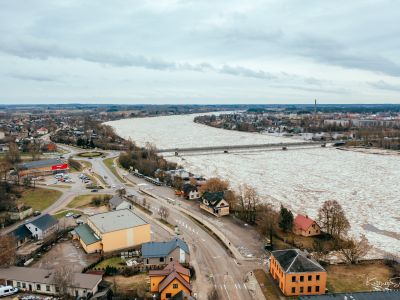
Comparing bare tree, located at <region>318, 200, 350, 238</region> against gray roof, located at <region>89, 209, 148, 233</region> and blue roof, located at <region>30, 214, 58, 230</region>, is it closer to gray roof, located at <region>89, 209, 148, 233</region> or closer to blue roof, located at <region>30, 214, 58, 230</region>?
gray roof, located at <region>89, 209, 148, 233</region>

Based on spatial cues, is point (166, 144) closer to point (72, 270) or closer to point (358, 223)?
point (358, 223)

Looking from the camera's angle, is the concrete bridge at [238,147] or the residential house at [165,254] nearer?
the residential house at [165,254]

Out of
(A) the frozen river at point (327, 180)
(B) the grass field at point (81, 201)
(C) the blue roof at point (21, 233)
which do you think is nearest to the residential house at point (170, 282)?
(C) the blue roof at point (21, 233)

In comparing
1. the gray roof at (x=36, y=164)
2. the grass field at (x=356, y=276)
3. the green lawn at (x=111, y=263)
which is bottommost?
the grass field at (x=356, y=276)

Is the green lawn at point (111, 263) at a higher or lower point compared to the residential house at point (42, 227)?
lower

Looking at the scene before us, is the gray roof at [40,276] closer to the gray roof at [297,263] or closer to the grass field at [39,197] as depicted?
the gray roof at [297,263]

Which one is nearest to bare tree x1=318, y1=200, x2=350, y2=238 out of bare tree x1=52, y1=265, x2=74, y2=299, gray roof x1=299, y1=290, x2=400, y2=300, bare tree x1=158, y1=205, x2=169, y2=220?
gray roof x1=299, y1=290, x2=400, y2=300

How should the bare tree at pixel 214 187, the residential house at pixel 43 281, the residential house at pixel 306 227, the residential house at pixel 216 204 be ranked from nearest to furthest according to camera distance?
1. the residential house at pixel 43 281
2. the residential house at pixel 306 227
3. the residential house at pixel 216 204
4. the bare tree at pixel 214 187

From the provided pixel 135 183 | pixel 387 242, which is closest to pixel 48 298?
pixel 387 242
